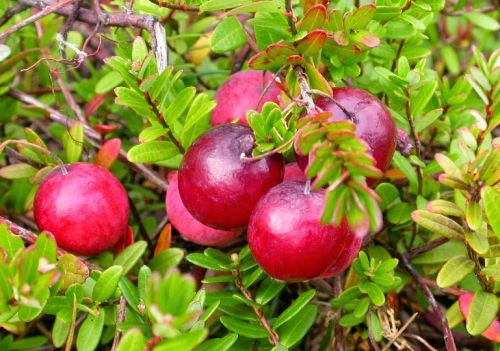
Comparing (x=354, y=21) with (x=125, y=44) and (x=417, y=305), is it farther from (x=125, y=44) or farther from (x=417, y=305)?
(x=417, y=305)

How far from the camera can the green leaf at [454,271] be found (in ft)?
5.43

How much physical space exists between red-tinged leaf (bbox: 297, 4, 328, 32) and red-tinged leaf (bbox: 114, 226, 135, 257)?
73 centimetres

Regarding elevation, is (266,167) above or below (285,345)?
above

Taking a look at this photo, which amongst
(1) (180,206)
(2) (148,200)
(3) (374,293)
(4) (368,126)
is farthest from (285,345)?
(2) (148,200)

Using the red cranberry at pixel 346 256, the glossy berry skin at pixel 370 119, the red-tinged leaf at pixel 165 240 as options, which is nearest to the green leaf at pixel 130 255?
the red-tinged leaf at pixel 165 240

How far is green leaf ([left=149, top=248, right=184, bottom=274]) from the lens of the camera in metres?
1.84

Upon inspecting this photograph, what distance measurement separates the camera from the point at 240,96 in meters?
1.86

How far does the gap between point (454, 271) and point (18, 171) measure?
1.23 m

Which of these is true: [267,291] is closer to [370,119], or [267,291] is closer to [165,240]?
[165,240]

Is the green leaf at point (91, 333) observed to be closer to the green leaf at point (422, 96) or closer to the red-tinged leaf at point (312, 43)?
the red-tinged leaf at point (312, 43)

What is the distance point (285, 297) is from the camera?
2.18 m

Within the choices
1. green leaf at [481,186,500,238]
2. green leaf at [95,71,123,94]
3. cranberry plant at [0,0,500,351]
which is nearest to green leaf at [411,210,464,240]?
cranberry plant at [0,0,500,351]

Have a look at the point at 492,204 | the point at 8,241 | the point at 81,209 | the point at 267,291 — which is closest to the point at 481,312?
the point at 492,204

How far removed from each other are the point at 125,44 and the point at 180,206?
543 millimetres
